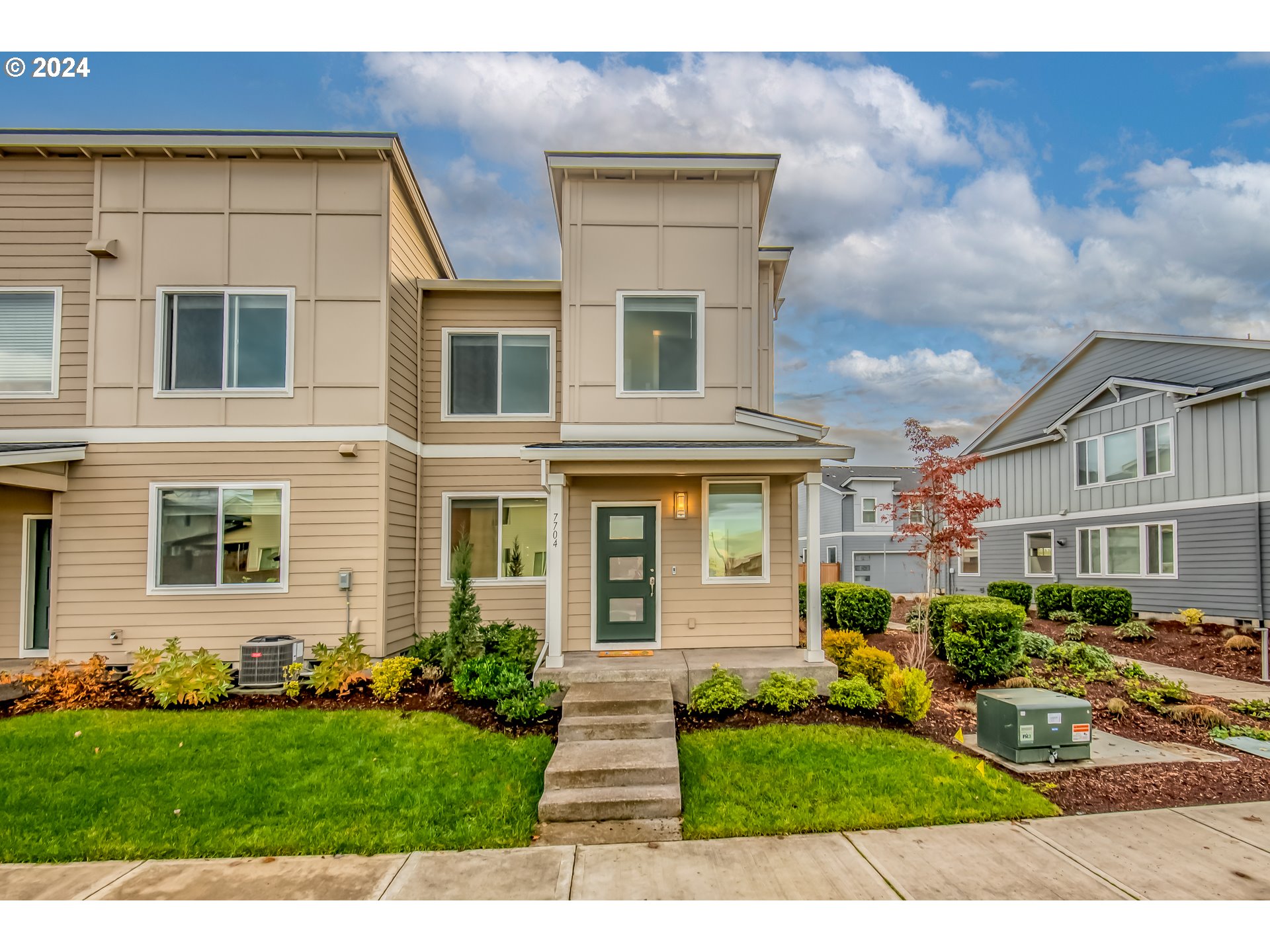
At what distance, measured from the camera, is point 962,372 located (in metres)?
23.2

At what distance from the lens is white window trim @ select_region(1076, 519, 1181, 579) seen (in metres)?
14.3

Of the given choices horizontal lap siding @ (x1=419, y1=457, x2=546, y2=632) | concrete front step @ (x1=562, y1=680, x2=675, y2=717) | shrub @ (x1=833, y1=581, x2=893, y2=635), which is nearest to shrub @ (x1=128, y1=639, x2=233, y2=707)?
horizontal lap siding @ (x1=419, y1=457, x2=546, y2=632)

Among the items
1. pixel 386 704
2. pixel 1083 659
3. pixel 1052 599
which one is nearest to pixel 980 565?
pixel 1052 599

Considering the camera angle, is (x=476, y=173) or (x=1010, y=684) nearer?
(x=1010, y=684)

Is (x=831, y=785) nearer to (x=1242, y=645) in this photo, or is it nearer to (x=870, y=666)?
(x=870, y=666)

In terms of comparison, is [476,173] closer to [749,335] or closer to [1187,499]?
[749,335]

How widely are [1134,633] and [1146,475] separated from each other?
14.5ft

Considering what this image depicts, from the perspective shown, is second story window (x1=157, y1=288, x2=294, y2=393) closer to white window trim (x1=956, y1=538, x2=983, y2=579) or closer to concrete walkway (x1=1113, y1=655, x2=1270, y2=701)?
concrete walkway (x1=1113, y1=655, x2=1270, y2=701)

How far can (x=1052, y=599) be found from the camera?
15469 millimetres

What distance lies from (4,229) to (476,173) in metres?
8.27

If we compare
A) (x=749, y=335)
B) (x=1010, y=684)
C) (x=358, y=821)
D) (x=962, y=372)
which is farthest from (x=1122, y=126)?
(x=358, y=821)

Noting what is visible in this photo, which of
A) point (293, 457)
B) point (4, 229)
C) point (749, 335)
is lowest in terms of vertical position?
point (293, 457)

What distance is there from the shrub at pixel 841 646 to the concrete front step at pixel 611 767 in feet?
10.6

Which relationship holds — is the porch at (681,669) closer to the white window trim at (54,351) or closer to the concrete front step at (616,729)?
the concrete front step at (616,729)
